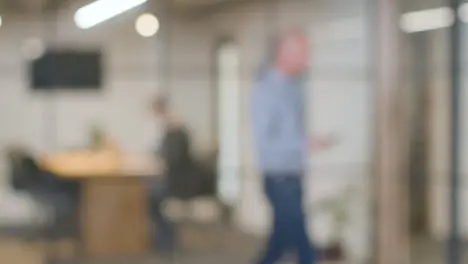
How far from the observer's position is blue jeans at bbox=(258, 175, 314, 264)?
193 inches

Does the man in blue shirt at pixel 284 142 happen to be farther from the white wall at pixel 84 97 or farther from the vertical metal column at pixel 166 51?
the vertical metal column at pixel 166 51

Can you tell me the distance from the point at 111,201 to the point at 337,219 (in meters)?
1.27

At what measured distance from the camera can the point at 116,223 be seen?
4.88 meters

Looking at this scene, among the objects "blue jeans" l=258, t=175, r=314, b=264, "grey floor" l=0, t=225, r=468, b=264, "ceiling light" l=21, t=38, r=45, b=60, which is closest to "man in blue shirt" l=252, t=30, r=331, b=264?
"blue jeans" l=258, t=175, r=314, b=264

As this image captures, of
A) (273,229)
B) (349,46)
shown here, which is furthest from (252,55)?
(273,229)

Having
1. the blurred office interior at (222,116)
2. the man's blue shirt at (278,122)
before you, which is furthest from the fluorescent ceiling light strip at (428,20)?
the man's blue shirt at (278,122)

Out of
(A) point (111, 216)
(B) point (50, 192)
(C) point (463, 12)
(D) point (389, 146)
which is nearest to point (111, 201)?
(A) point (111, 216)

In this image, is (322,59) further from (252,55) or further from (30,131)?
(30,131)

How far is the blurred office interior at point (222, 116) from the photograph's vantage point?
4773 mm

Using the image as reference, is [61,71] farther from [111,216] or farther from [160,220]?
[160,220]

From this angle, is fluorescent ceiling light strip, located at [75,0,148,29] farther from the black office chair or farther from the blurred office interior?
the black office chair

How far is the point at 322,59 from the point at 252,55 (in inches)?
15.6

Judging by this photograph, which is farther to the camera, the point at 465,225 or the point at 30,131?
the point at 465,225

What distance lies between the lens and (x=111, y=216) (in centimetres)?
489
